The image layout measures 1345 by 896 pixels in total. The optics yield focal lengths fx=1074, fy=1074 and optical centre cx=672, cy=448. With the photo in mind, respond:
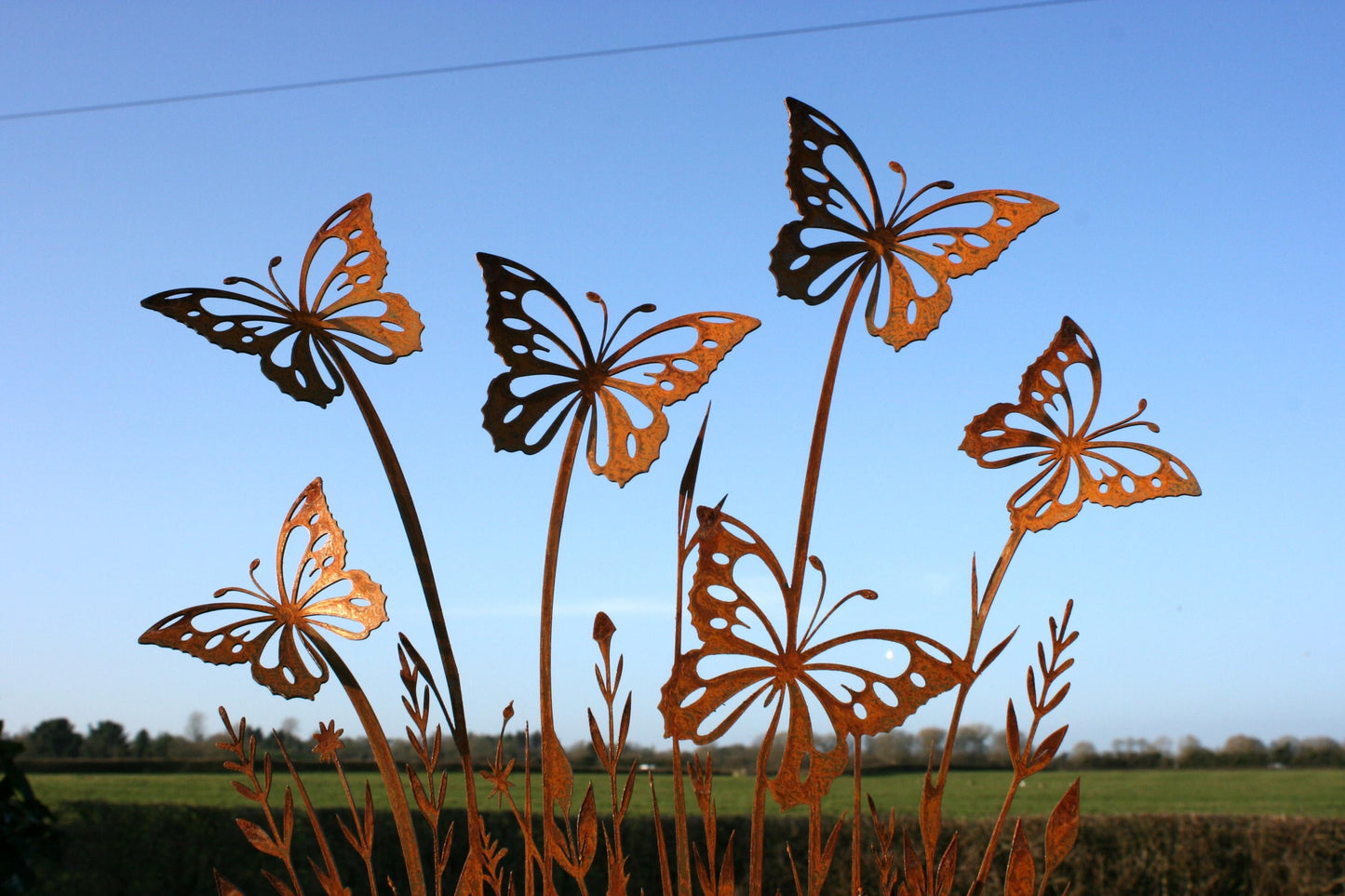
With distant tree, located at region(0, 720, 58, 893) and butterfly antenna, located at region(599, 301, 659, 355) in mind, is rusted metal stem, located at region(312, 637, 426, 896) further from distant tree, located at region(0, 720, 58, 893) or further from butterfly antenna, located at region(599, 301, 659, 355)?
distant tree, located at region(0, 720, 58, 893)

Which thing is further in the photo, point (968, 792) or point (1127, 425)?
point (968, 792)

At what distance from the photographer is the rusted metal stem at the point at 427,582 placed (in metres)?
1.47

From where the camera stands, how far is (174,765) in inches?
447

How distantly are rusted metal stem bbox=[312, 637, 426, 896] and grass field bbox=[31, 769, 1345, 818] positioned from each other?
6.24 meters

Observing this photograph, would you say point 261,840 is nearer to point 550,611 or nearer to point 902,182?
point 550,611

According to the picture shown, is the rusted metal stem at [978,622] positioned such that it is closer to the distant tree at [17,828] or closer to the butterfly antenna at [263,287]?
the butterfly antenna at [263,287]

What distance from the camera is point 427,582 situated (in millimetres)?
1483

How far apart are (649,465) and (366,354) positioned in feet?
1.53

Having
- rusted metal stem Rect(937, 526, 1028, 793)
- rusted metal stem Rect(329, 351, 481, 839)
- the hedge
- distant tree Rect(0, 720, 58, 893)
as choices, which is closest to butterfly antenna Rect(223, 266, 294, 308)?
rusted metal stem Rect(329, 351, 481, 839)

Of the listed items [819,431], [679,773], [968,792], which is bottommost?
[968,792]

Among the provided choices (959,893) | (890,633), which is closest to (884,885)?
(890,633)

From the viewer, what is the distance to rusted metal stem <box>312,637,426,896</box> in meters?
1.46

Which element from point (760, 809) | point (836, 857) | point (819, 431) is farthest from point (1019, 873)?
point (836, 857)

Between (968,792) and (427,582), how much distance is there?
11.1 metres
